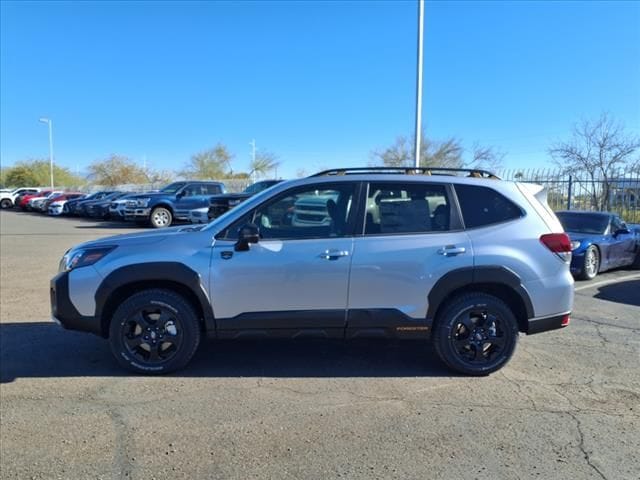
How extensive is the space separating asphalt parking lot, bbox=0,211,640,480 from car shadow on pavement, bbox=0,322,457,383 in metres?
0.02

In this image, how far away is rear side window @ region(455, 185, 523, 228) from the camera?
450 cm

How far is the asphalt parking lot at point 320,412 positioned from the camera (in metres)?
3.07

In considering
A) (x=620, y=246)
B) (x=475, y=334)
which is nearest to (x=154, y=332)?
(x=475, y=334)

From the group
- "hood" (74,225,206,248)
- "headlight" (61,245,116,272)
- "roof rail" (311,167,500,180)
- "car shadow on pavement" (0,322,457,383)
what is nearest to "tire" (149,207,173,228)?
"car shadow on pavement" (0,322,457,383)

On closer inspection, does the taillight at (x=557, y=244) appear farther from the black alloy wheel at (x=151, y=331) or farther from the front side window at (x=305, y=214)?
the black alloy wheel at (x=151, y=331)

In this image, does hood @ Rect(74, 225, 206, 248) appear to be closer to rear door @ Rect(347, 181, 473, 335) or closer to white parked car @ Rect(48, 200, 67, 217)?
rear door @ Rect(347, 181, 473, 335)

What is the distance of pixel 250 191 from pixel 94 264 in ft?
49.0

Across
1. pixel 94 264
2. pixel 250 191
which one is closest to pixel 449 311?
pixel 94 264

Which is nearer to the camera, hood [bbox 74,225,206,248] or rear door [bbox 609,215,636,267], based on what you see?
hood [bbox 74,225,206,248]

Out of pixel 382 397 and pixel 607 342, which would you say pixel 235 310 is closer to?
pixel 382 397

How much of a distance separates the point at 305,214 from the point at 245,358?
1.57m

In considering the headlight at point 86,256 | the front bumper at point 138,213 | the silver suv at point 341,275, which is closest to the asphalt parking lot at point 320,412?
the silver suv at point 341,275

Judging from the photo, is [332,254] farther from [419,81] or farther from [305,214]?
[419,81]

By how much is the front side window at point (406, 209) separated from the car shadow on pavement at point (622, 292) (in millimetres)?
4658
